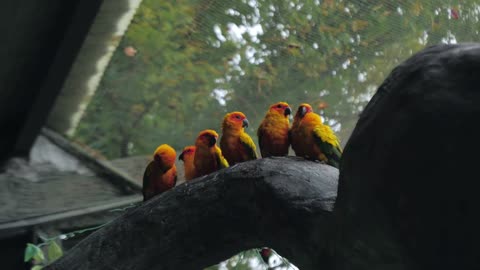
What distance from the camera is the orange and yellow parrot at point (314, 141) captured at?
162 cm

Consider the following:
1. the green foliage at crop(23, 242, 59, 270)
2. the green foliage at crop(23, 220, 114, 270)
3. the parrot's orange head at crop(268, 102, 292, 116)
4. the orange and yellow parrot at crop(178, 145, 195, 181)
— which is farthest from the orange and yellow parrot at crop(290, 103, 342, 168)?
the green foliage at crop(23, 242, 59, 270)

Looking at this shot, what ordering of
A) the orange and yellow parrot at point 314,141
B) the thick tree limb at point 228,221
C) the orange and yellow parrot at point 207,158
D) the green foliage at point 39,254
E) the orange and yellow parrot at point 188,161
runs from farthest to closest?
the green foliage at point 39,254 < the orange and yellow parrot at point 188,161 < the orange and yellow parrot at point 207,158 < the orange and yellow parrot at point 314,141 < the thick tree limb at point 228,221

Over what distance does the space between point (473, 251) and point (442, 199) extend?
9cm

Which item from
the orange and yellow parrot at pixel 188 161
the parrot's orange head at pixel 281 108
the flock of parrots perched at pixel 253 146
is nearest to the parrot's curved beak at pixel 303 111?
the flock of parrots perched at pixel 253 146

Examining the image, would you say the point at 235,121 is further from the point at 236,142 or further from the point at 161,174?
the point at 161,174

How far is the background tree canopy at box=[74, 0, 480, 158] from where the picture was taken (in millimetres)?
2715

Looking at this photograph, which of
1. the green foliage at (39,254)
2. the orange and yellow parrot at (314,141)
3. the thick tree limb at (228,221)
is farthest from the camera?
the green foliage at (39,254)

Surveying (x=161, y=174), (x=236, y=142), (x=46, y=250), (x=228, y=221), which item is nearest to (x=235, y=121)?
(x=236, y=142)

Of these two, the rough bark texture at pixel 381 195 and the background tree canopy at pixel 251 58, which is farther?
the background tree canopy at pixel 251 58

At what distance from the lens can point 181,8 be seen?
2.81 metres

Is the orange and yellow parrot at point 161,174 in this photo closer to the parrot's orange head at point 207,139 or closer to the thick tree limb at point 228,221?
the parrot's orange head at point 207,139

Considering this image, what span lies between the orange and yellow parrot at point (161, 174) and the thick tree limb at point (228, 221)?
1.20 feet

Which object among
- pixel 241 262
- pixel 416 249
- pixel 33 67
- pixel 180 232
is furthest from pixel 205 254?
pixel 33 67

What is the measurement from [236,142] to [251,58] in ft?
3.58
